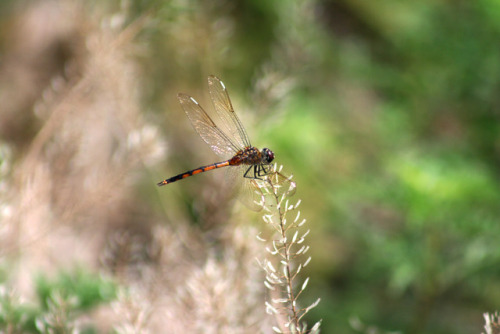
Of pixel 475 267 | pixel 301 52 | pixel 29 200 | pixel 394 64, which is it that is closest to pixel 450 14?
pixel 394 64

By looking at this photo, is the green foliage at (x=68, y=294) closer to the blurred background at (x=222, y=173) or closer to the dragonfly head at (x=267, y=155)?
the blurred background at (x=222, y=173)

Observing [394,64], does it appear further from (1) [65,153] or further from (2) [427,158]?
(1) [65,153]

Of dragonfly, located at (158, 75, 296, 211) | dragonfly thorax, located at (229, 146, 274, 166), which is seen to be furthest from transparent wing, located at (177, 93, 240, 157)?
dragonfly thorax, located at (229, 146, 274, 166)

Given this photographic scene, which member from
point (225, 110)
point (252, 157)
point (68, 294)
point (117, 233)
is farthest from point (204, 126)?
point (68, 294)

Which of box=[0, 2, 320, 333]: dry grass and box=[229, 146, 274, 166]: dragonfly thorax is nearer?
box=[0, 2, 320, 333]: dry grass

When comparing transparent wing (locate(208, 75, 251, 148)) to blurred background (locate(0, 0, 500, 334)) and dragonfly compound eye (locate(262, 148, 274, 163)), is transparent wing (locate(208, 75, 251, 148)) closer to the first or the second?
blurred background (locate(0, 0, 500, 334))
